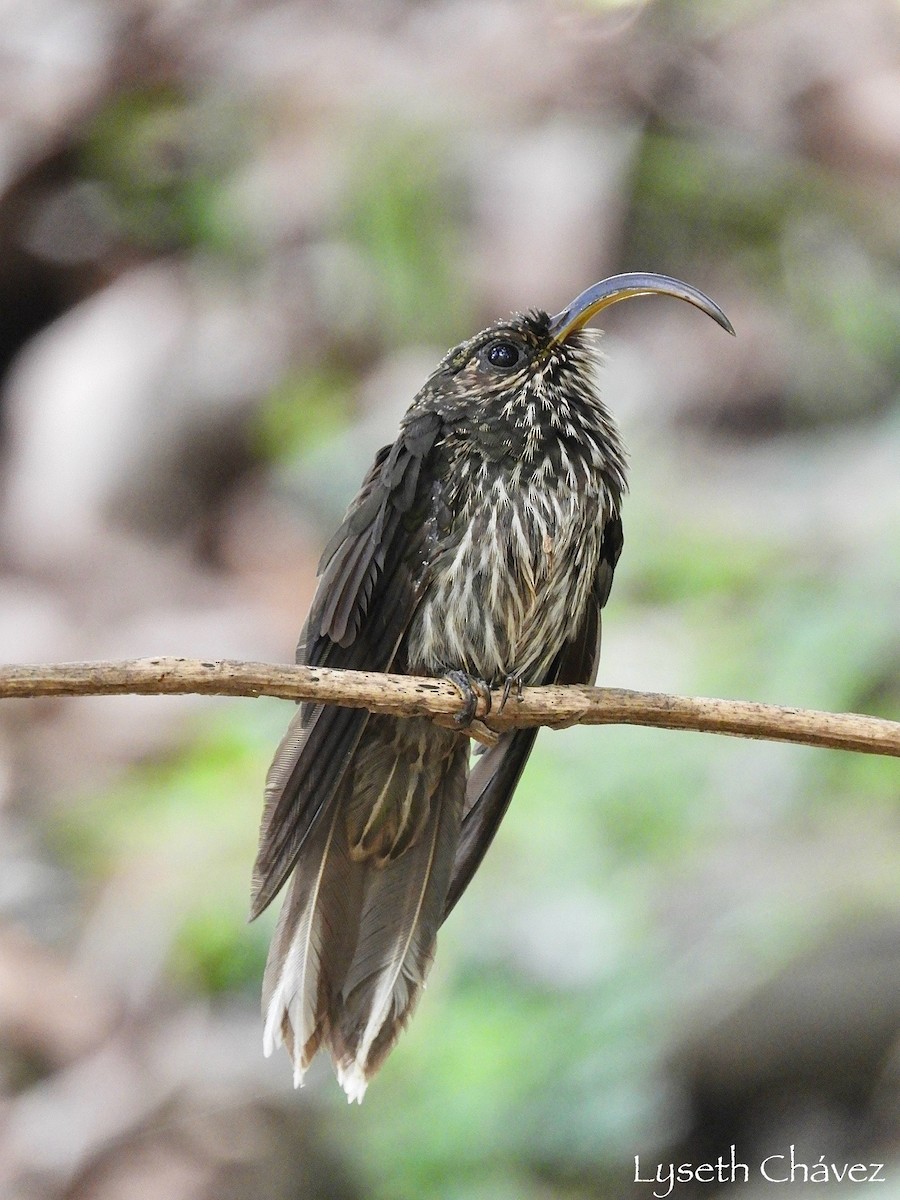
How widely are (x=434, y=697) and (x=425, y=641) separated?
655mm

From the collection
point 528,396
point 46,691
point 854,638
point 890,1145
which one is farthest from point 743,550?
point 46,691

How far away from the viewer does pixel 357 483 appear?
27.6 feet

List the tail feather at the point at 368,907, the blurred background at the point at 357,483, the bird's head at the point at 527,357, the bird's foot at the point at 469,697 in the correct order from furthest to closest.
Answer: the blurred background at the point at 357,483 → the bird's head at the point at 527,357 → the tail feather at the point at 368,907 → the bird's foot at the point at 469,697

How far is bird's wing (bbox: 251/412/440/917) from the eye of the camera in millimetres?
3877

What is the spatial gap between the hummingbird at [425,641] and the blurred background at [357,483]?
1562 mm

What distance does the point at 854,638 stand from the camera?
6.69 meters

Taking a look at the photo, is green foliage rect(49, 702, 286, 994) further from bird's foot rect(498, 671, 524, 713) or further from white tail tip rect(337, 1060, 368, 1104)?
bird's foot rect(498, 671, 524, 713)

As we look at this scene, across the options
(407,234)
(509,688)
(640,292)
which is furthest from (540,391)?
(407,234)

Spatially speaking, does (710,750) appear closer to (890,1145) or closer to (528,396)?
(890,1145)

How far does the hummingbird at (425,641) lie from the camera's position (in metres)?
3.95

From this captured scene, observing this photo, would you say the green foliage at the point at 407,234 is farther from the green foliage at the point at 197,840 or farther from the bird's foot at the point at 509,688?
the bird's foot at the point at 509,688

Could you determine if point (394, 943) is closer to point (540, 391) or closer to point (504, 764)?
point (504, 764)

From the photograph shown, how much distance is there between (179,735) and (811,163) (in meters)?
5.29

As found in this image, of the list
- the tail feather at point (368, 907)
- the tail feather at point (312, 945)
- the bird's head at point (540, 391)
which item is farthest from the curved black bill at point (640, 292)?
the tail feather at point (312, 945)
